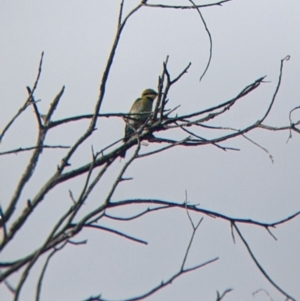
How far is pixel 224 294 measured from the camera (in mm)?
2404

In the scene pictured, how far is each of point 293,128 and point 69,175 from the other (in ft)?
3.13

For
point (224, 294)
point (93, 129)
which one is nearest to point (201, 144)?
point (93, 129)

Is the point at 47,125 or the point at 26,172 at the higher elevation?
the point at 47,125

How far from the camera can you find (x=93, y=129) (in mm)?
2918

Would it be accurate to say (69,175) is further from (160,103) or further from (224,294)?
(224,294)

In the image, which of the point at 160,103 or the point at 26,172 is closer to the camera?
the point at 26,172

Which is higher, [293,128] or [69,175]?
[69,175]

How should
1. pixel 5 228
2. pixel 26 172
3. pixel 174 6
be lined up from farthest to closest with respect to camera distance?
pixel 174 6, pixel 26 172, pixel 5 228

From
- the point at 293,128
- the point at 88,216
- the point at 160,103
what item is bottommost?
the point at 88,216

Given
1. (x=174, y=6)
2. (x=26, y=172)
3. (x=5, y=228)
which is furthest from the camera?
(x=174, y=6)

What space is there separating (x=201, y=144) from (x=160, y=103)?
0.29 m

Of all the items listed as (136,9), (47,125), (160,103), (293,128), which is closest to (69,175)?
(47,125)

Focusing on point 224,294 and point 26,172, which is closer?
point 224,294

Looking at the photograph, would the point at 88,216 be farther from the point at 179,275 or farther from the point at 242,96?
the point at 242,96
